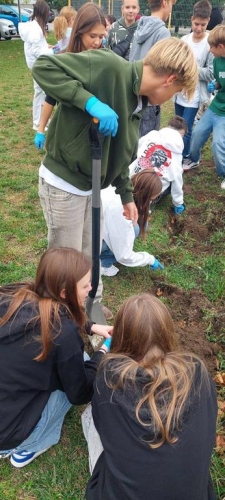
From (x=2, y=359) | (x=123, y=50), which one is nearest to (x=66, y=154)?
(x=2, y=359)

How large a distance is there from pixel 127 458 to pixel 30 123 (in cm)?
642

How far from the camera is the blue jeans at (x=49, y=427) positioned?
2.03m

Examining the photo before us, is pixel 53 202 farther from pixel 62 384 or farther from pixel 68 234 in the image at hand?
pixel 62 384

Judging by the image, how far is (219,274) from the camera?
364 centimetres

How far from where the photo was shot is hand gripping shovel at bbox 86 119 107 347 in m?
1.99

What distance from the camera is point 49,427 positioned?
84.1 inches

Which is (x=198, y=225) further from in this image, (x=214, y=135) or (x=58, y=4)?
(x=58, y=4)

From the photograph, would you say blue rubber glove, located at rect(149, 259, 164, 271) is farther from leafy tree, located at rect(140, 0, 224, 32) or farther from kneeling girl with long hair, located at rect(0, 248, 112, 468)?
leafy tree, located at rect(140, 0, 224, 32)

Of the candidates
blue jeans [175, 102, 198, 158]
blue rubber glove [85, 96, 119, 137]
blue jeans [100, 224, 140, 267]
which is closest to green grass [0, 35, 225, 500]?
blue jeans [100, 224, 140, 267]

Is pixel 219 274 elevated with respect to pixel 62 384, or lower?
lower

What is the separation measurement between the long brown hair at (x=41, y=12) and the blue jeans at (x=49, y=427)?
519 cm

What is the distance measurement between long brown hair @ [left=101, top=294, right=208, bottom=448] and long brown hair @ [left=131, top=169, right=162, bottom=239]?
63.7 inches

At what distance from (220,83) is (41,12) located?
8.64ft

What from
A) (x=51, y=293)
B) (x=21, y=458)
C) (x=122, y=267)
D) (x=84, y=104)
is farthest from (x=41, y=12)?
(x=21, y=458)
